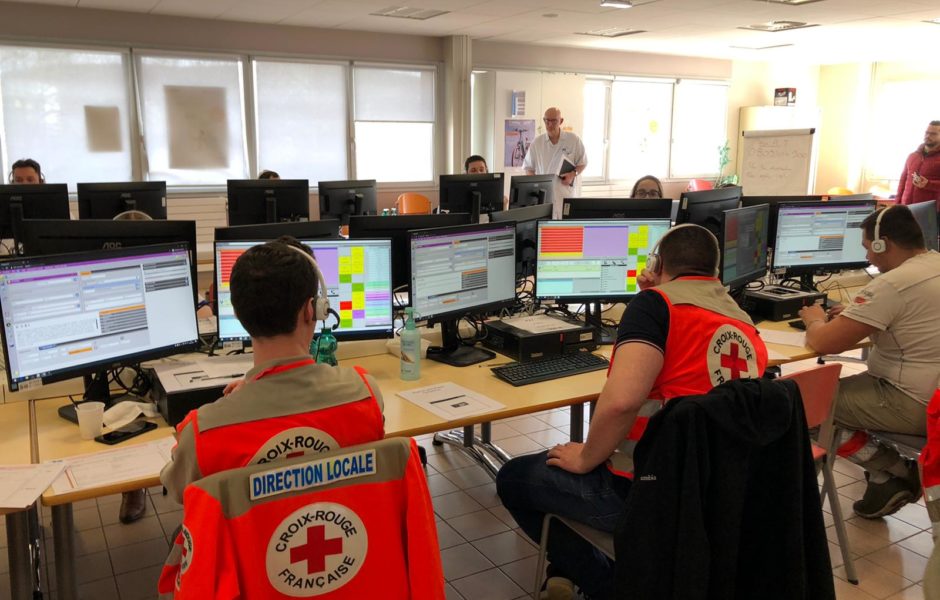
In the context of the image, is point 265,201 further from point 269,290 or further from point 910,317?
point 910,317

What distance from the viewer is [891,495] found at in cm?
301

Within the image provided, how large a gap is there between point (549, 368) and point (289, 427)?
1426 millimetres

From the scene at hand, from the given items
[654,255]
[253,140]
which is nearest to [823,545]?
[654,255]

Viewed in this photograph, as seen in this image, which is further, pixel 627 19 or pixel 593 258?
pixel 627 19

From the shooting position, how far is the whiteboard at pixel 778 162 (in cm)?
842

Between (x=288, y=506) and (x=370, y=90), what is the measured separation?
7.59 meters

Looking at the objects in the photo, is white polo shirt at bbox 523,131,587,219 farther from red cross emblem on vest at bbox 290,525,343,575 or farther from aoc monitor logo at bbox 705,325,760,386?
red cross emblem on vest at bbox 290,525,343,575

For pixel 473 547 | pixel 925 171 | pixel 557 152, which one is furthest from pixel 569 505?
pixel 925 171

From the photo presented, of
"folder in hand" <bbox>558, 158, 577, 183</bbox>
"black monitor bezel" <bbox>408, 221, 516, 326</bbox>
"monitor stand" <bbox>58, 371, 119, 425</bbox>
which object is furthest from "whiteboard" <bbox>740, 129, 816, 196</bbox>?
"monitor stand" <bbox>58, 371, 119, 425</bbox>

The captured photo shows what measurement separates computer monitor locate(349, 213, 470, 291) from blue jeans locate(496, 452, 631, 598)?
0.84 metres

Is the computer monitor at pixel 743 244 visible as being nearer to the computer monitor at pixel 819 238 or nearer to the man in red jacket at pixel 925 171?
the computer monitor at pixel 819 238

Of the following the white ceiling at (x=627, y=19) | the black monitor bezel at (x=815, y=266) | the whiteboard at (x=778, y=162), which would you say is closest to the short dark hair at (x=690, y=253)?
the black monitor bezel at (x=815, y=266)

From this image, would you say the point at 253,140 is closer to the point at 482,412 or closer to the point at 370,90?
the point at 370,90

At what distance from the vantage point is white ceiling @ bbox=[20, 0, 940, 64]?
257 inches
